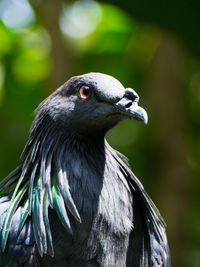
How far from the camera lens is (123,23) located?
9.40 meters

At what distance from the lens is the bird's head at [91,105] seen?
13.4ft

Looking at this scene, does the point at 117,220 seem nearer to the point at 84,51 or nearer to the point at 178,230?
the point at 178,230

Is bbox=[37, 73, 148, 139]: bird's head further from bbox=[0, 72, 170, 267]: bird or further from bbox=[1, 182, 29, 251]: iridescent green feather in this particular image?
bbox=[1, 182, 29, 251]: iridescent green feather

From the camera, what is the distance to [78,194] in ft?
13.9

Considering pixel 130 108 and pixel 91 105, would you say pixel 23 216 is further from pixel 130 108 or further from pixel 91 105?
pixel 130 108

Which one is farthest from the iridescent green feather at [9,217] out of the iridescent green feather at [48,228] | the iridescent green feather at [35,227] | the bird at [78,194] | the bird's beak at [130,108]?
the bird's beak at [130,108]

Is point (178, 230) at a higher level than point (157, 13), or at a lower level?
lower

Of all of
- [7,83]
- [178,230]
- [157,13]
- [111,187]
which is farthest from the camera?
[7,83]

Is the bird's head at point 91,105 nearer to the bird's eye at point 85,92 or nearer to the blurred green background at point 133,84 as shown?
the bird's eye at point 85,92

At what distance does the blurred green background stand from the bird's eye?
3.76 meters

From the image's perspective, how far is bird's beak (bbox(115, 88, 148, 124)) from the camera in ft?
13.0

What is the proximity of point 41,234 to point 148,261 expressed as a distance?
1.00 m

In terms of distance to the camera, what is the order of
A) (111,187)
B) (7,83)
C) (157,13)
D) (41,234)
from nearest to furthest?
(41,234)
(111,187)
(157,13)
(7,83)

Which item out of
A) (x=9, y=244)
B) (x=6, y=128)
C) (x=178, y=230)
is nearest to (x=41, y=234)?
(x=9, y=244)
